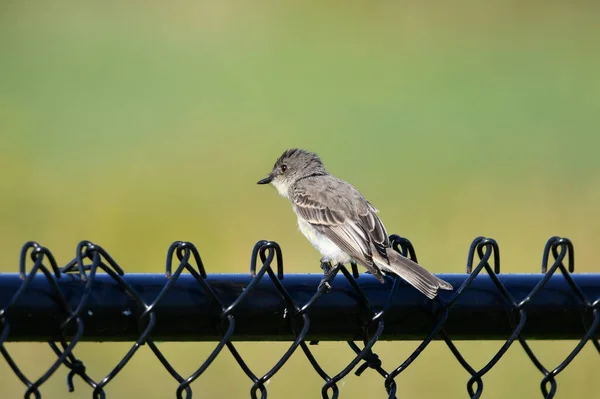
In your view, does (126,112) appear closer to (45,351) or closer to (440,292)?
(45,351)

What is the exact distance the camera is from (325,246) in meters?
5.05

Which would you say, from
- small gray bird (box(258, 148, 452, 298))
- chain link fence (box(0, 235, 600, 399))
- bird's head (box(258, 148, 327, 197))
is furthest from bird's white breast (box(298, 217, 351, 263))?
chain link fence (box(0, 235, 600, 399))

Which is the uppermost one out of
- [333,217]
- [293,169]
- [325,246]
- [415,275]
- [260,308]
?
[293,169]

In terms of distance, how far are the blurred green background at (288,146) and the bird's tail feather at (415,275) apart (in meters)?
2.10

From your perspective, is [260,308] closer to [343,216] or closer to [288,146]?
[343,216]

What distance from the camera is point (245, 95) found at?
546 inches

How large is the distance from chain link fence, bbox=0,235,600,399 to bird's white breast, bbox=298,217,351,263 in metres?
2.02

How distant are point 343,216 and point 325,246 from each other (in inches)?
7.3

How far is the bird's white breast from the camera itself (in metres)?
4.87

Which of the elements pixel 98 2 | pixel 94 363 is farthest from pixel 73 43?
pixel 94 363

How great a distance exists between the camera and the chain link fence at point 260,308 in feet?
7.30

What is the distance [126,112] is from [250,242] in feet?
16.0

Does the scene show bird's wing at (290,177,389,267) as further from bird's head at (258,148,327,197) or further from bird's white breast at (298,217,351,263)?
bird's head at (258,148,327,197)

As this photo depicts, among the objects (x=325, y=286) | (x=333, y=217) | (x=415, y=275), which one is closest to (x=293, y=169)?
(x=333, y=217)
